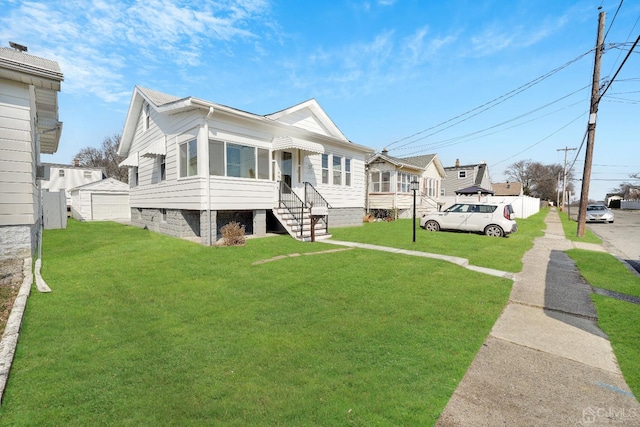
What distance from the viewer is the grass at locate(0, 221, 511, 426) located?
2.49m

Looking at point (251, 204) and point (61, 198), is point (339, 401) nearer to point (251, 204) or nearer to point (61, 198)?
point (251, 204)

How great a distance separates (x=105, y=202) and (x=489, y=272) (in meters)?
26.4

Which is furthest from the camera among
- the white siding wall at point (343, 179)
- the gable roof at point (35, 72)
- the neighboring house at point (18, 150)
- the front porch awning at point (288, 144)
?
the white siding wall at point (343, 179)

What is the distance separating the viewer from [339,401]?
258cm

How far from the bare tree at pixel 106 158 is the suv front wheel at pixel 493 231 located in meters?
46.2

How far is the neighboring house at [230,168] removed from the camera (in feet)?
32.9

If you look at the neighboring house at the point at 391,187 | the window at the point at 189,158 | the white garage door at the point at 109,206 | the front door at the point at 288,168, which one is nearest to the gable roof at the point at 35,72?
the window at the point at 189,158

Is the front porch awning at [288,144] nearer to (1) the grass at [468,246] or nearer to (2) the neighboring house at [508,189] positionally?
(1) the grass at [468,246]

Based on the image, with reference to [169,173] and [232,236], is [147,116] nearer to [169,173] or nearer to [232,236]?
[169,173]

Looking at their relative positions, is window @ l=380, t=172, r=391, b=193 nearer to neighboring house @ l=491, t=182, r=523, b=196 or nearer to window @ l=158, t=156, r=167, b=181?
window @ l=158, t=156, r=167, b=181

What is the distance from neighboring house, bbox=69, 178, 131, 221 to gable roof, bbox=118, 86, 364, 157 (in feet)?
25.1

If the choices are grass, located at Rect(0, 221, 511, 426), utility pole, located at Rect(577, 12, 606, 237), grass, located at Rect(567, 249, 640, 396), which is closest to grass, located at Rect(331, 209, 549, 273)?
grass, located at Rect(567, 249, 640, 396)

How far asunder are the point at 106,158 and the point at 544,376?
2165 inches

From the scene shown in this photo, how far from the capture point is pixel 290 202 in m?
13.1
